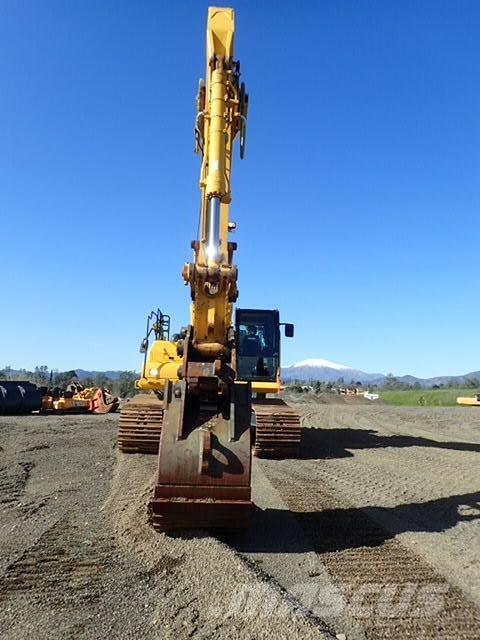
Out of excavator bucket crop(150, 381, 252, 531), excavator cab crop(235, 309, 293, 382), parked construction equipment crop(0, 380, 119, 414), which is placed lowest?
excavator bucket crop(150, 381, 252, 531)

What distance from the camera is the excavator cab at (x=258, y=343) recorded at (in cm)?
1380

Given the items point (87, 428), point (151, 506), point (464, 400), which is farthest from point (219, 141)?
point (464, 400)

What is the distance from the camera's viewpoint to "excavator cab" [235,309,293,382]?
Answer: 543 inches

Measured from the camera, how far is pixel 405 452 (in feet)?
46.2

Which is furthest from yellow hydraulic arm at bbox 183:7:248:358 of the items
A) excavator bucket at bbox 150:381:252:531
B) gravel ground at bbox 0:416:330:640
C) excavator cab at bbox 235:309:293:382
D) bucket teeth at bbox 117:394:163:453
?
excavator cab at bbox 235:309:293:382

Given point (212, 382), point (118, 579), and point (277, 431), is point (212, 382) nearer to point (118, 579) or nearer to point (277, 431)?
point (118, 579)

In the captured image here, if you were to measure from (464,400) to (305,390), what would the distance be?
30160 millimetres

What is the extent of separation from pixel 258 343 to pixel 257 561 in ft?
30.1

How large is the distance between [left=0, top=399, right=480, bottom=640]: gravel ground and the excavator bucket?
22cm

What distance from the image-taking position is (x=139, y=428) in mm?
11305

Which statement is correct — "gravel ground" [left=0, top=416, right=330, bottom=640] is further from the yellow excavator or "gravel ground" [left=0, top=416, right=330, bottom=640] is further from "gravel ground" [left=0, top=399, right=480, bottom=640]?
the yellow excavator

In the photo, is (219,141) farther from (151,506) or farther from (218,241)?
(151,506)

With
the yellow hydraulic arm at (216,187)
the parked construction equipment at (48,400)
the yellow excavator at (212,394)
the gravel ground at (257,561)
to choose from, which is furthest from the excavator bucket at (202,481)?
the parked construction equipment at (48,400)

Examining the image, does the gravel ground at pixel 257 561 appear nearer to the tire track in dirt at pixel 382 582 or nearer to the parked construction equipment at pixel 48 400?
the tire track in dirt at pixel 382 582
